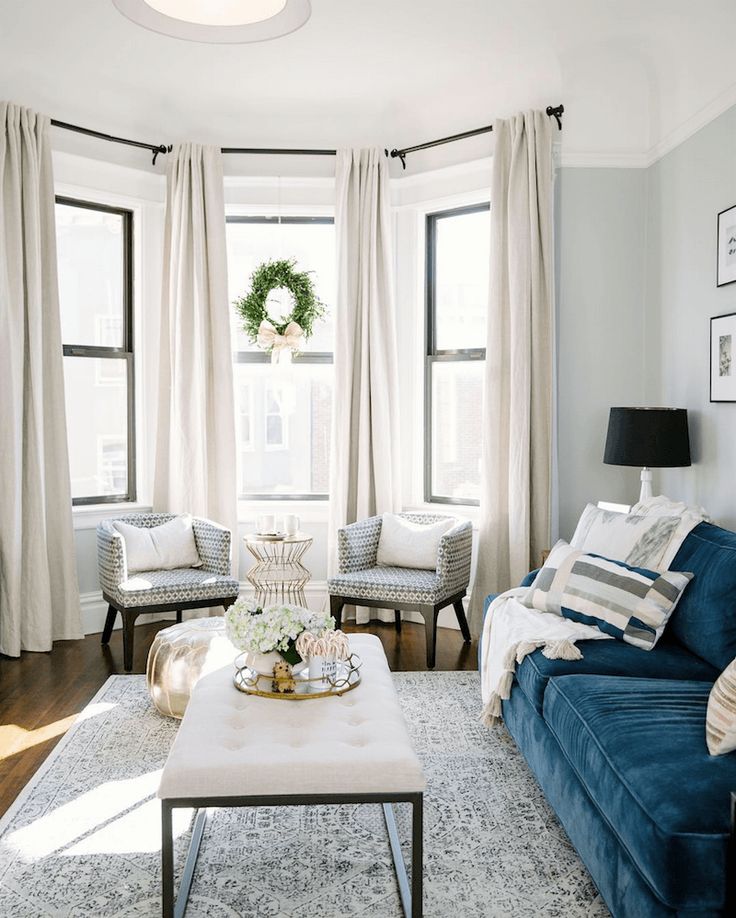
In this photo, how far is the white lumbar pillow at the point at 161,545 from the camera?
4.59 meters

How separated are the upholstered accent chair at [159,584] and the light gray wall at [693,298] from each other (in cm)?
243

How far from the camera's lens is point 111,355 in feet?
17.3

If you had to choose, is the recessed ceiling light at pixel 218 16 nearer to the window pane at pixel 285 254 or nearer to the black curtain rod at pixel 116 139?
the black curtain rod at pixel 116 139

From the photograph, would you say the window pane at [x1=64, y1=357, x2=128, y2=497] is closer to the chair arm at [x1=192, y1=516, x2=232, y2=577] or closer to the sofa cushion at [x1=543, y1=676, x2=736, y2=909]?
the chair arm at [x1=192, y1=516, x2=232, y2=577]

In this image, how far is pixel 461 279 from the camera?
528 cm

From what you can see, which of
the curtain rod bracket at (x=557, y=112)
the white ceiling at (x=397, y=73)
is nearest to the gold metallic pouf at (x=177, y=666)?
the white ceiling at (x=397, y=73)

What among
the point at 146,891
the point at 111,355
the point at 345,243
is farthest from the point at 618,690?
the point at 111,355

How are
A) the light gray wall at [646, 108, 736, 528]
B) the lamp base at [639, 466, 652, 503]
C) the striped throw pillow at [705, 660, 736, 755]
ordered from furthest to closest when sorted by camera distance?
the lamp base at [639, 466, 652, 503], the light gray wall at [646, 108, 736, 528], the striped throw pillow at [705, 660, 736, 755]

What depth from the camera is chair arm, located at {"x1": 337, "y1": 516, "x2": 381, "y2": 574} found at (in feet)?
15.2

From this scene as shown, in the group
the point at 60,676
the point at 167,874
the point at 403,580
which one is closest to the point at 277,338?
the point at 403,580

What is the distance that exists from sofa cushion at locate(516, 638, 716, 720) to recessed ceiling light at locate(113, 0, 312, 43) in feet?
7.50

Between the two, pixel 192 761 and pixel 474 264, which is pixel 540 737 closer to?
pixel 192 761

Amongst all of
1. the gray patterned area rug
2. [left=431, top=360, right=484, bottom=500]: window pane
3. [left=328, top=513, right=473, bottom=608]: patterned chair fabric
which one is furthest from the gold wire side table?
the gray patterned area rug

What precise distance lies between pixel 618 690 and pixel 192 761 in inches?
48.7
